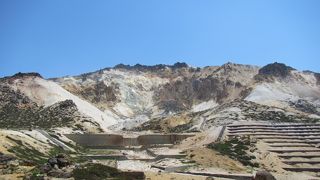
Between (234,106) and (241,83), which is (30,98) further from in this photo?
(241,83)

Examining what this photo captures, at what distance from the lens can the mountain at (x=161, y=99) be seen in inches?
3782

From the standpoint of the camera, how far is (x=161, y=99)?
590 ft

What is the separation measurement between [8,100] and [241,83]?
8324cm

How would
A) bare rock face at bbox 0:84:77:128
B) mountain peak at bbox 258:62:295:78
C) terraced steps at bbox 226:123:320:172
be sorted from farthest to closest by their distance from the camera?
1. mountain peak at bbox 258:62:295:78
2. bare rock face at bbox 0:84:77:128
3. terraced steps at bbox 226:123:320:172

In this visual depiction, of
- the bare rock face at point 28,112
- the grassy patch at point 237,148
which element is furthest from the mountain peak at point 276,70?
the grassy patch at point 237,148

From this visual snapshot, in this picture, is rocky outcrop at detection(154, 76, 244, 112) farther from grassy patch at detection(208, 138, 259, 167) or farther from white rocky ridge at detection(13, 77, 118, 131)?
grassy patch at detection(208, 138, 259, 167)

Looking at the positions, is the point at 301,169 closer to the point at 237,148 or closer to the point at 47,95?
the point at 237,148

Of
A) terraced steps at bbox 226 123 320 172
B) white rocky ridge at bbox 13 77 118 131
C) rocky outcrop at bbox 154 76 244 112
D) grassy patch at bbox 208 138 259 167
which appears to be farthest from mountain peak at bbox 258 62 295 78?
grassy patch at bbox 208 138 259 167

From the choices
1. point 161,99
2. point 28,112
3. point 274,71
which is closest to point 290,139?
point 28,112

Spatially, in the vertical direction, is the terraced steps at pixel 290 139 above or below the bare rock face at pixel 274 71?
below

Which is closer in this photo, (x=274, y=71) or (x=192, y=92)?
(x=274, y=71)

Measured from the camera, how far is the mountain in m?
96.1

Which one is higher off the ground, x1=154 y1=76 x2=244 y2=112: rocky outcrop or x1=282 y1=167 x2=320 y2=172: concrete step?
x1=154 y1=76 x2=244 y2=112: rocky outcrop

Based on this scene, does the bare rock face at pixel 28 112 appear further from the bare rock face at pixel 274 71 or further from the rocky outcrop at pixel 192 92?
the bare rock face at pixel 274 71
